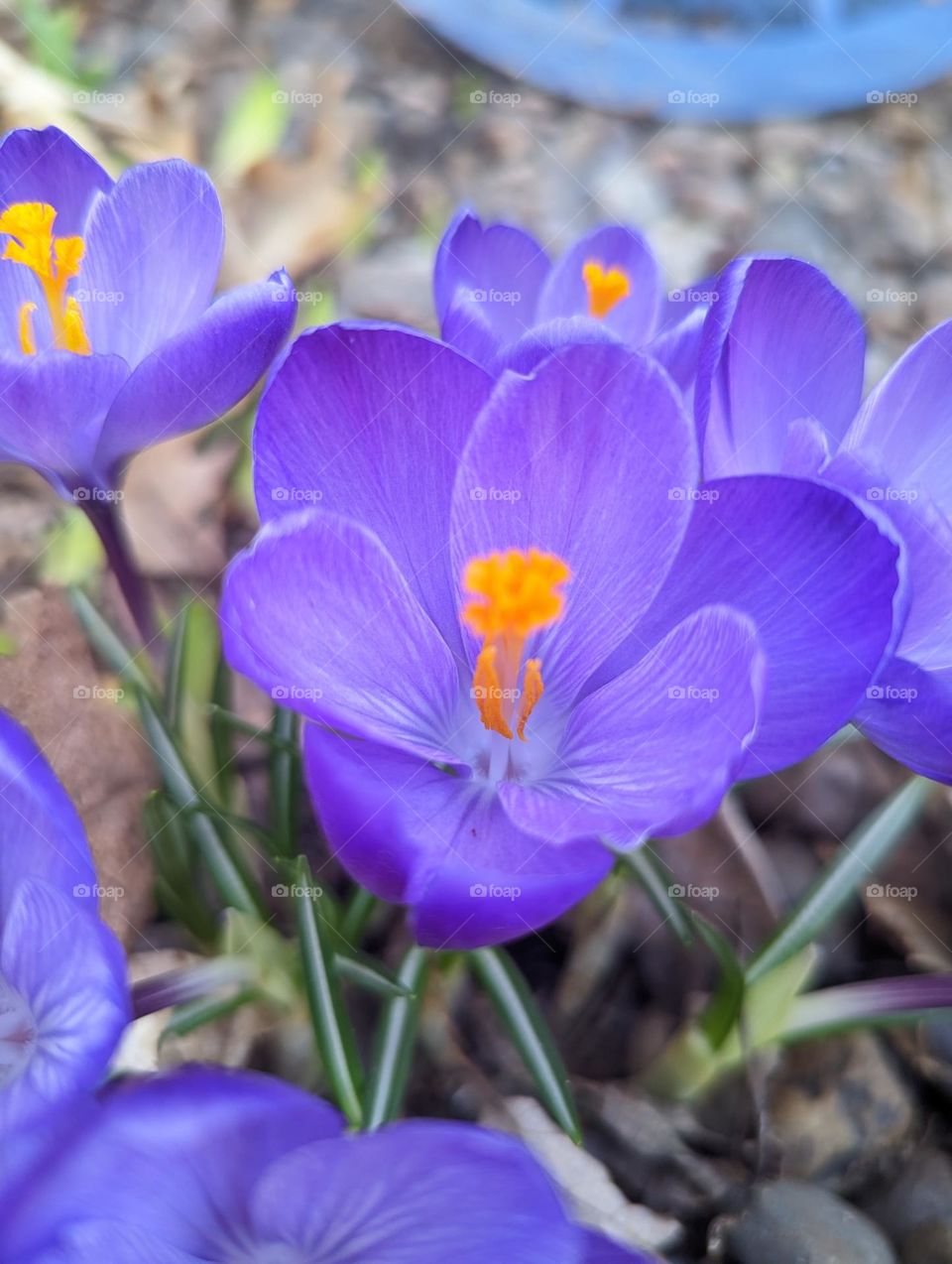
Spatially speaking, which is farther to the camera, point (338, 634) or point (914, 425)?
point (914, 425)

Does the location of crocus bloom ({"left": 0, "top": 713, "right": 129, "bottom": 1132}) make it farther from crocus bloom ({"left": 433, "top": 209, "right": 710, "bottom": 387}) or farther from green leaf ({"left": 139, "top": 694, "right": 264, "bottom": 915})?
crocus bloom ({"left": 433, "top": 209, "right": 710, "bottom": 387})

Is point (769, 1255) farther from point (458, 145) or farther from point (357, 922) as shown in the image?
point (458, 145)

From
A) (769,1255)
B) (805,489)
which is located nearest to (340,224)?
(805,489)

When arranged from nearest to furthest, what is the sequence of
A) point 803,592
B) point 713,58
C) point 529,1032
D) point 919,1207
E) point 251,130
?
point 803,592, point 529,1032, point 919,1207, point 251,130, point 713,58

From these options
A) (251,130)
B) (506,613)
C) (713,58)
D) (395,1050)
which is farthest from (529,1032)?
(713,58)

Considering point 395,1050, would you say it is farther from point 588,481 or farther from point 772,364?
point 772,364

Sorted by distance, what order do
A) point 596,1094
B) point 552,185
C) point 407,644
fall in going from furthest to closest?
point 552,185, point 596,1094, point 407,644
